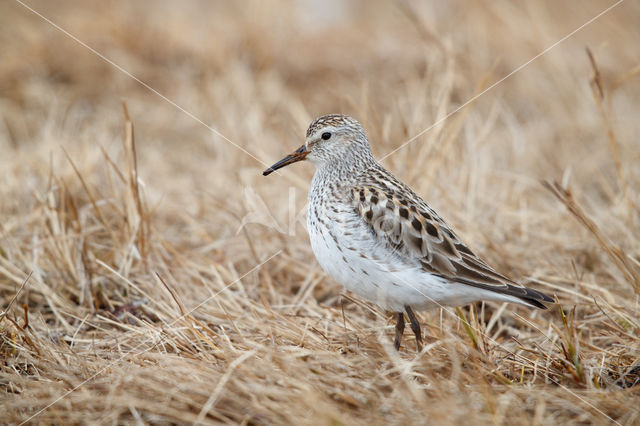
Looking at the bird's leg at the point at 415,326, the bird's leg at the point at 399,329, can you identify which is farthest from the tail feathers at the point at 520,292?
the bird's leg at the point at 399,329

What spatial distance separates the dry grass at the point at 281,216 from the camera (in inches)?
106

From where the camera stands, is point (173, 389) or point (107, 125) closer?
point (173, 389)

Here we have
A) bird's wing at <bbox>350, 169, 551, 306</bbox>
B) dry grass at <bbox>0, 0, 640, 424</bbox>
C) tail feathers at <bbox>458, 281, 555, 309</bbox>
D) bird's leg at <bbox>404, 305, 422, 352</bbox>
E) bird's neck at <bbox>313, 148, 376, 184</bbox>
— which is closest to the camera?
dry grass at <bbox>0, 0, 640, 424</bbox>

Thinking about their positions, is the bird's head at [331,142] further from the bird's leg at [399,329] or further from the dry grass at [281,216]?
the bird's leg at [399,329]

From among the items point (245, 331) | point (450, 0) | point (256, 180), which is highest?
point (450, 0)

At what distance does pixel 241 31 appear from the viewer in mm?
8711

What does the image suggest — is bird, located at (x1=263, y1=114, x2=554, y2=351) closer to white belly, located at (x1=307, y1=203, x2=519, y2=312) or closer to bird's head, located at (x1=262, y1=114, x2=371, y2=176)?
white belly, located at (x1=307, y1=203, x2=519, y2=312)

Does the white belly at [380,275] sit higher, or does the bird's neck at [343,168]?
the bird's neck at [343,168]

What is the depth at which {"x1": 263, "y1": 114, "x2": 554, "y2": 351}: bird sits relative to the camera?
123 inches

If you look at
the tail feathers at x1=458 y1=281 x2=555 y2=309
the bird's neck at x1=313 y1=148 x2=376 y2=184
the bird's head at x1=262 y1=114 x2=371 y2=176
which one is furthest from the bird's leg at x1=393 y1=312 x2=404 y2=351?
the bird's head at x1=262 y1=114 x2=371 y2=176

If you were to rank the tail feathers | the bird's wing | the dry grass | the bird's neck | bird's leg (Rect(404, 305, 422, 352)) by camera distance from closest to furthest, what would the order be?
the dry grass → the tail feathers → the bird's wing → bird's leg (Rect(404, 305, 422, 352)) → the bird's neck

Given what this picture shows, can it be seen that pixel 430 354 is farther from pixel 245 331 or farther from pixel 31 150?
pixel 31 150

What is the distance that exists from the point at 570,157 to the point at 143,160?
15.5ft

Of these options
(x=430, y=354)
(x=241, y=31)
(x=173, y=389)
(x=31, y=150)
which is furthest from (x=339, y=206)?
(x=241, y=31)
